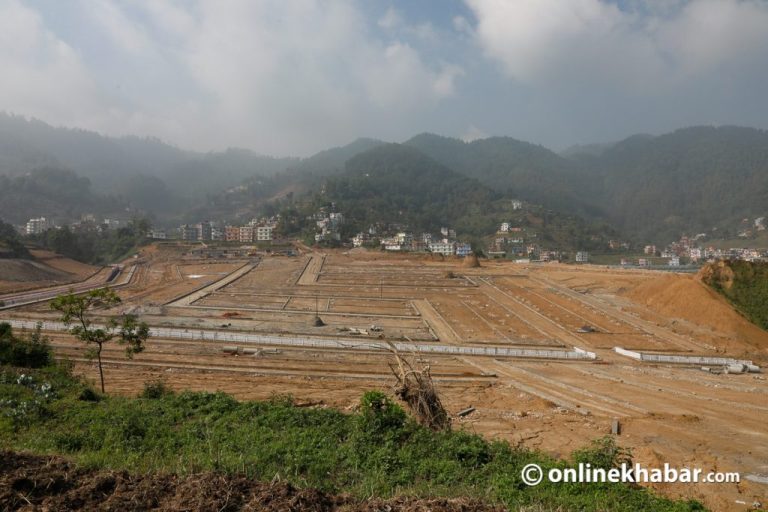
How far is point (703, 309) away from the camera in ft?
97.3

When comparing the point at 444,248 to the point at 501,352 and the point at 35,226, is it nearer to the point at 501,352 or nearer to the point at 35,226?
the point at 501,352

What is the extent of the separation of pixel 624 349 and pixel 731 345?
285 inches

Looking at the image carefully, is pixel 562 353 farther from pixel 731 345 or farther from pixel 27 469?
pixel 27 469

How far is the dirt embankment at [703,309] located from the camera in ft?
84.5

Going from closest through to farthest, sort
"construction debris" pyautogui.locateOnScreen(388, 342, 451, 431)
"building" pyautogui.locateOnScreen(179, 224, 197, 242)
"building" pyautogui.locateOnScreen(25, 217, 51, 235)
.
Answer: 1. "construction debris" pyautogui.locateOnScreen(388, 342, 451, 431)
2. "building" pyautogui.locateOnScreen(25, 217, 51, 235)
3. "building" pyautogui.locateOnScreen(179, 224, 197, 242)

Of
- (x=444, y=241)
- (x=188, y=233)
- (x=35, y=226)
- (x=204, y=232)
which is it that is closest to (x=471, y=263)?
(x=444, y=241)

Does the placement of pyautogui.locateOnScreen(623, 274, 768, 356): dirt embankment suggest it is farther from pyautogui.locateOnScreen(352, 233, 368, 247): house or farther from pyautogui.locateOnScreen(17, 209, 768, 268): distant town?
pyautogui.locateOnScreen(352, 233, 368, 247): house

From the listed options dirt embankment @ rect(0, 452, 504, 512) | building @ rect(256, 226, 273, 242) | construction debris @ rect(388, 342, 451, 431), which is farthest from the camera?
building @ rect(256, 226, 273, 242)

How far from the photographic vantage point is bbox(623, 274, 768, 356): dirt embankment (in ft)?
84.5

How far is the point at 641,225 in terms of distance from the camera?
563 ft

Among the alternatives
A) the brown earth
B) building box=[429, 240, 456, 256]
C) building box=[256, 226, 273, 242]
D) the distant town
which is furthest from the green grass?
building box=[256, 226, 273, 242]

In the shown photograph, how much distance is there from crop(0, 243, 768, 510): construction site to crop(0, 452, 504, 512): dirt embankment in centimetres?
367

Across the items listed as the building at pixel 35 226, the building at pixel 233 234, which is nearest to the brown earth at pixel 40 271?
the building at pixel 233 234

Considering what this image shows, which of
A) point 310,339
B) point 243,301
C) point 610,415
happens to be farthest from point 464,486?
point 243,301
